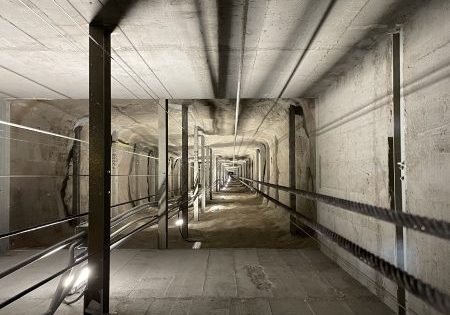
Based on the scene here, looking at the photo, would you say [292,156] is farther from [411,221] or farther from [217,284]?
[411,221]

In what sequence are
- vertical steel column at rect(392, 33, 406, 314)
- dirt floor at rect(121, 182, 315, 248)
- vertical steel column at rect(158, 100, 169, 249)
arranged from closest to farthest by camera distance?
vertical steel column at rect(392, 33, 406, 314), vertical steel column at rect(158, 100, 169, 249), dirt floor at rect(121, 182, 315, 248)

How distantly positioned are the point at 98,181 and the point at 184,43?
1700mm

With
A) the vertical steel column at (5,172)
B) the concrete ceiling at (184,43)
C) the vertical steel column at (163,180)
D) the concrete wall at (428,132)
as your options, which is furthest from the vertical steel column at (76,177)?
the concrete wall at (428,132)

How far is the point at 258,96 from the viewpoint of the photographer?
6.03 metres

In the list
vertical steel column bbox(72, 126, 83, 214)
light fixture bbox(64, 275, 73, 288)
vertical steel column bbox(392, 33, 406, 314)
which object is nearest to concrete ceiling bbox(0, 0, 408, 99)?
vertical steel column bbox(392, 33, 406, 314)

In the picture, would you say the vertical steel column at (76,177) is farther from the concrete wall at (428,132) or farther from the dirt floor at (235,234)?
the concrete wall at (428,132)

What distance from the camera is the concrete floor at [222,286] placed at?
11.1 feet

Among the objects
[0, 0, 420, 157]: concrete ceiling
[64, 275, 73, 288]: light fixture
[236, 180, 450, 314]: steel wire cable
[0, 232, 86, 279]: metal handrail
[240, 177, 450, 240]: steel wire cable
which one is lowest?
[64, 275, 73, 288]: light fixture

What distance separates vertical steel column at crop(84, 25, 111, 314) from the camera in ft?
9.89

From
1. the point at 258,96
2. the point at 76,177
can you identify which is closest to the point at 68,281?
the point at 258,96

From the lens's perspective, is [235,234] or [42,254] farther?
[235,234]

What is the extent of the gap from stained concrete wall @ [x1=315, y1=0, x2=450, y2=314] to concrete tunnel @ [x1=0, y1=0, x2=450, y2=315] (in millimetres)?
16

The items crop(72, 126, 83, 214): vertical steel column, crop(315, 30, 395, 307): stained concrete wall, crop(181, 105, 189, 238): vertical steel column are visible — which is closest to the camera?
crop(315, 30, 395, 307): stained concrete wall

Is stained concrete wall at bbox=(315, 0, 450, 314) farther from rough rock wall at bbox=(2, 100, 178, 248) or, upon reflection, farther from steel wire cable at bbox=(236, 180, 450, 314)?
rough rock wall at bbox=(2, 100, 178, 248)
